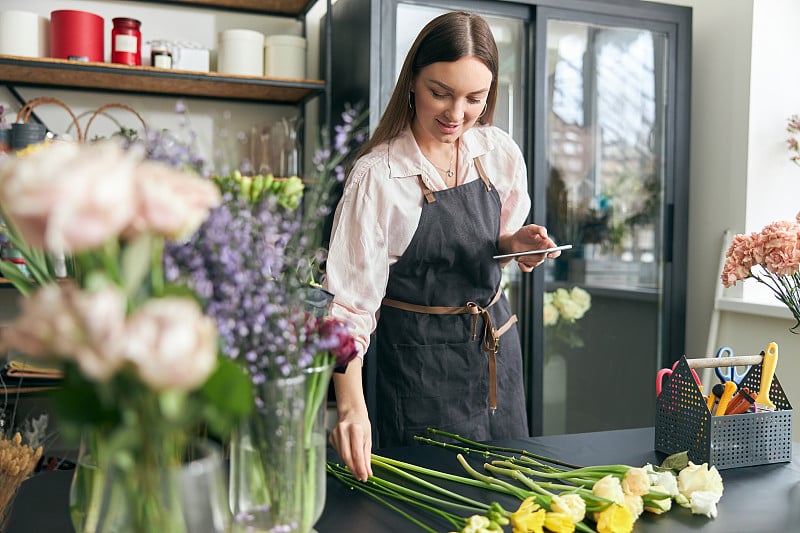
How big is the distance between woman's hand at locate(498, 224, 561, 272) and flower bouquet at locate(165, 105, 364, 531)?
916 millimetres

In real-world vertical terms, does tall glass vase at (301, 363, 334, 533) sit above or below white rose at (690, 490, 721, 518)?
above

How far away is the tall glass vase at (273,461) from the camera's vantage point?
0.71 meters

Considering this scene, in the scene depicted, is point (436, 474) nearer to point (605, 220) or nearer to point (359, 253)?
point (359, 253)

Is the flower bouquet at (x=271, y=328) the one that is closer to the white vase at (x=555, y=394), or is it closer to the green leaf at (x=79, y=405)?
the green leaf at (x=79, y=405)

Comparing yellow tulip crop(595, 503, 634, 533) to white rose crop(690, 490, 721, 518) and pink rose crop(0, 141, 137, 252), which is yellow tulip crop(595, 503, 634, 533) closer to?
white rose crop(690, 490, 721, 518)

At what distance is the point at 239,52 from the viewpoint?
2.62 m

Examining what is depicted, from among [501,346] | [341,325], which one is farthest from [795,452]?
[341,325]

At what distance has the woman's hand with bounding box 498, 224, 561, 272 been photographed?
5.31 feet

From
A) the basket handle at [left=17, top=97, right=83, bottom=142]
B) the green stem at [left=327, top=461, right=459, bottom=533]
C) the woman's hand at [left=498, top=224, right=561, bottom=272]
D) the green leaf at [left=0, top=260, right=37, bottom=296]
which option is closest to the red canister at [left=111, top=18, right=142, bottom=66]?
the basket handle at [left=17, top=97, right=83, bottom=142]

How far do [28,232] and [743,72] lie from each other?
295 cm

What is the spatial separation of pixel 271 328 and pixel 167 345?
0.81ft

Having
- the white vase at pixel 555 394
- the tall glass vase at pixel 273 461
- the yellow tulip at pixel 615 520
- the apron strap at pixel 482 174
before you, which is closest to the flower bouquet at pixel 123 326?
the tall glass vase at pixel 273 461

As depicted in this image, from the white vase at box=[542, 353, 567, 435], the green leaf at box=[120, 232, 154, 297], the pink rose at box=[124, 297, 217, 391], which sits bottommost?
the white vase at box=[542, 353, 567, 435]

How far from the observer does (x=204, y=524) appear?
0.59 m
